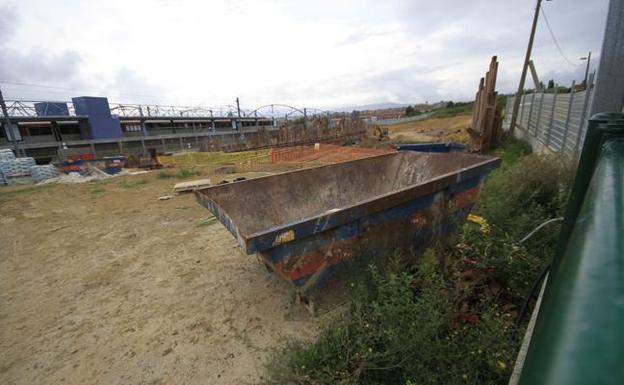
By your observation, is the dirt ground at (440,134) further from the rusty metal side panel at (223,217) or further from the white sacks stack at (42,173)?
the white sacks stack at (42,173)

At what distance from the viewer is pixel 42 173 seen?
554 inches

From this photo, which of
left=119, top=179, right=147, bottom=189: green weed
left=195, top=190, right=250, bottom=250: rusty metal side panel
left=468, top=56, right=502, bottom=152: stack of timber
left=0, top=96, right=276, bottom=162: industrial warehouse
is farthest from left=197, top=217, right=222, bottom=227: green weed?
left=0, top=96, right=276, bottom=162: industrial warehouse

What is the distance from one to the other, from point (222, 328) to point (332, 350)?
125 cm

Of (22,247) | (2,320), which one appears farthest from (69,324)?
(22,247)

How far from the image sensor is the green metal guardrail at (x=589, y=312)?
0.28 meters

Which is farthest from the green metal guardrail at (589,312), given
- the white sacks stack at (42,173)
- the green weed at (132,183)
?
the white sacks stack at (42,173)

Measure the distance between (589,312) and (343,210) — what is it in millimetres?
2096

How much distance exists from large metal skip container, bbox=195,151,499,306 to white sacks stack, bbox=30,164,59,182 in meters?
16.2

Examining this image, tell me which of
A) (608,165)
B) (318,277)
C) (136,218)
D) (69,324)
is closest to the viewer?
(608,165)

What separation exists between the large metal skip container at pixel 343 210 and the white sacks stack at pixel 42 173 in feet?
53.1

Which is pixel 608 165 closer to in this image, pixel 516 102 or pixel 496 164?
pixel 496 164

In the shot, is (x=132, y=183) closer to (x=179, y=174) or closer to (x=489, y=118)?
(x=179, y=174)

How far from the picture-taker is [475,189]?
3.73 metres

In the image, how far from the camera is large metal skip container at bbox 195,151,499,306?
2.41 meters
